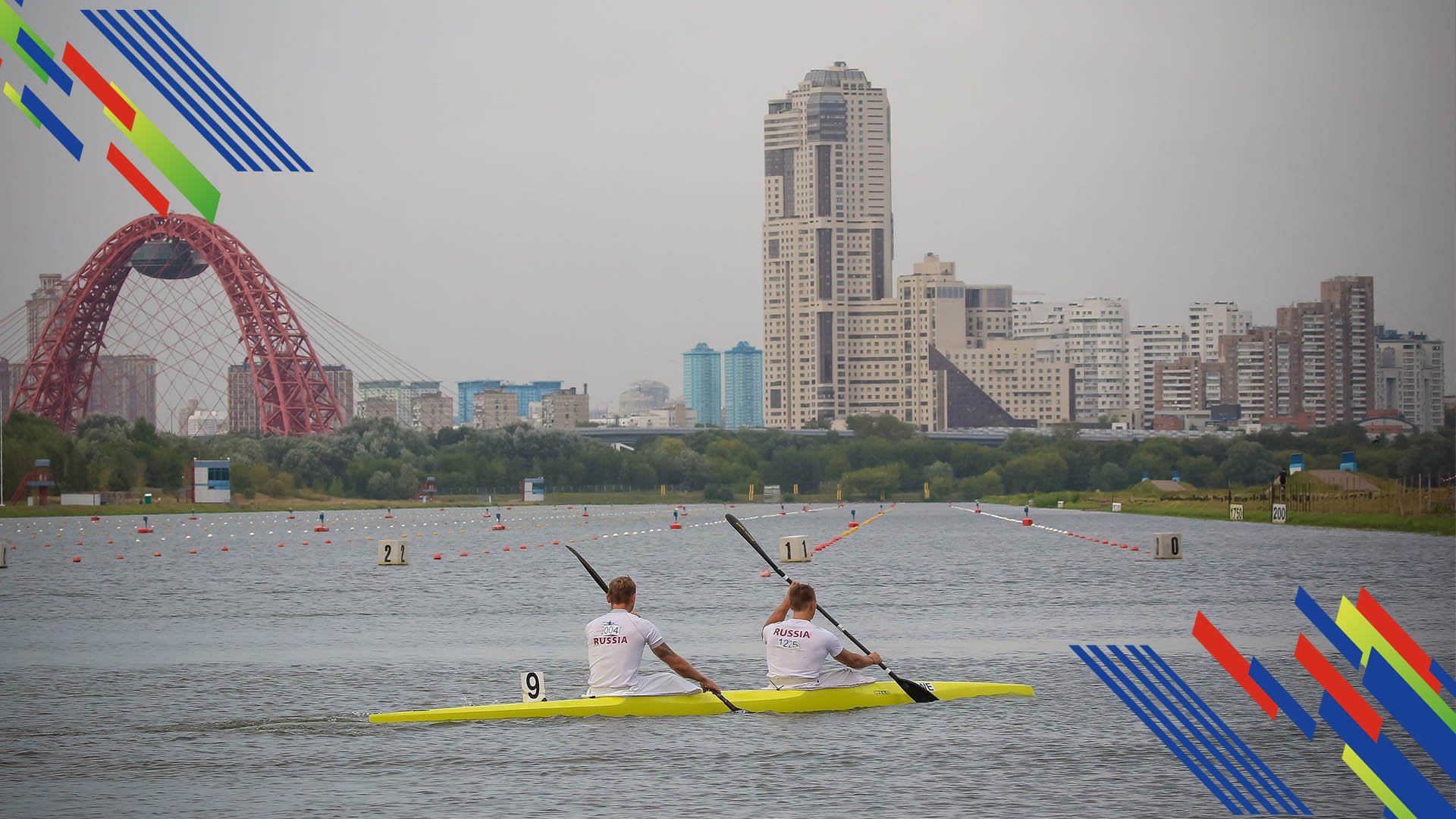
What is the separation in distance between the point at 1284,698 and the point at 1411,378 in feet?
485

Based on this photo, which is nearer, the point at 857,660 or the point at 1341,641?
the point at 857,660

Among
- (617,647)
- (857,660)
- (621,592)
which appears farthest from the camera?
(857,660)

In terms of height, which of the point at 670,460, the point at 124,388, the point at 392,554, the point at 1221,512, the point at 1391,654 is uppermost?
the point at 124,388

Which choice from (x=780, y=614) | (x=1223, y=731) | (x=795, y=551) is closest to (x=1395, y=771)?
(x=1223, y=731)

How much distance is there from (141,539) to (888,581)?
136 feet

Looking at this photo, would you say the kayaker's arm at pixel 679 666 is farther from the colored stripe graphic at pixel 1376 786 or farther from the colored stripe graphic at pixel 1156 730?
the colored stripe graphic at pixel 1376 786

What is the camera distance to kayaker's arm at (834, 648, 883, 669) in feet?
71.5

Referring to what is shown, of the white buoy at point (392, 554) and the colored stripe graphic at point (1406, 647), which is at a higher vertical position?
the white buoy at point (392, 554)

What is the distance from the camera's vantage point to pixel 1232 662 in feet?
89.0

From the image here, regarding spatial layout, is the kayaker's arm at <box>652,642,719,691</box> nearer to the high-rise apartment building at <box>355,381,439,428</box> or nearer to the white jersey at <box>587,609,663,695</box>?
the white jersey at <box>587,609,663,695</box>

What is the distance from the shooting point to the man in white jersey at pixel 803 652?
68.8 feet

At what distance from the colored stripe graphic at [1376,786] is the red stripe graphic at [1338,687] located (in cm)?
165

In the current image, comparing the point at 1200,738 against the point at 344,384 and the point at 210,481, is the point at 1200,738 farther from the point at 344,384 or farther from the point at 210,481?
the point at 344,384

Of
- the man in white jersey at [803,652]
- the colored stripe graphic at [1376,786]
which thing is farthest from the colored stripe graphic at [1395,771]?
the man in white jersey at [803,652]
